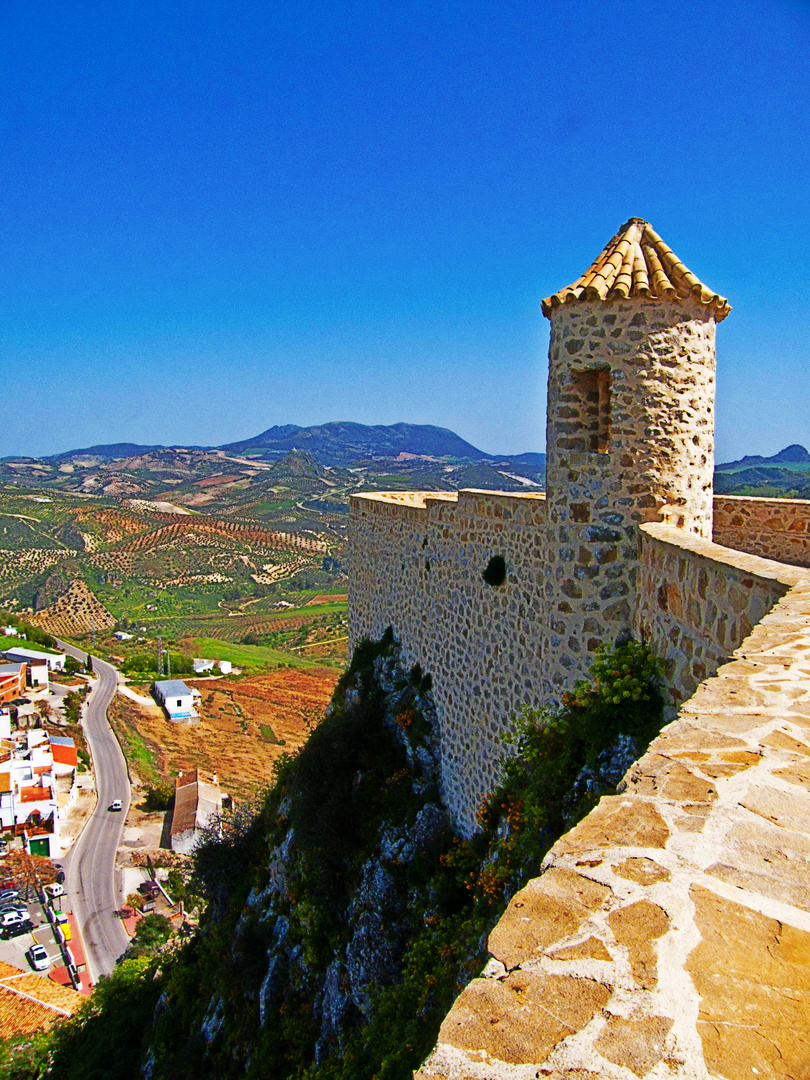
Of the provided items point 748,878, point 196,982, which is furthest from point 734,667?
point 196,982

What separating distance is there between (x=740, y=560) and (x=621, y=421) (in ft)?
8.47

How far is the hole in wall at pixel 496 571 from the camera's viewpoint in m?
9.02

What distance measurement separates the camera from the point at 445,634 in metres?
11.1

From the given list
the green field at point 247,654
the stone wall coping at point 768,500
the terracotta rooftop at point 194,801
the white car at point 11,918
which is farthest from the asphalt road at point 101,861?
the stone wall coping at point 768,500

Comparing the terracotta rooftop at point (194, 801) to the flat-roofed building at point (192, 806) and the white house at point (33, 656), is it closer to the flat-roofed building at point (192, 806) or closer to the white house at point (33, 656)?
the flat-roofed building at point (192, 806)

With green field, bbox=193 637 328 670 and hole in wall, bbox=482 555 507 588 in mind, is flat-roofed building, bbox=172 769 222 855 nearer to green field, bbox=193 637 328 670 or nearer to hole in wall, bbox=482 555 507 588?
green field, bbox=193 637 328 670

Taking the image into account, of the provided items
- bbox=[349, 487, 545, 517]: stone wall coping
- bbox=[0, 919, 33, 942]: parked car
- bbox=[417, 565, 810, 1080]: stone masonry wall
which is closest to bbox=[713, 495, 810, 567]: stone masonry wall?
bbox=[349, 487, 545, 517]: stone wall coping

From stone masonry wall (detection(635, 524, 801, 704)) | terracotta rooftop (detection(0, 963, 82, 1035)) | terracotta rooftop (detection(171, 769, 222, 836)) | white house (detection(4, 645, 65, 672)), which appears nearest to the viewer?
stone masonry wall (detection(635, 524, 801, 704))

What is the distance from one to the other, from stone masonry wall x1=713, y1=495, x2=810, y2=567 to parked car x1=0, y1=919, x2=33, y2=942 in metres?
40.6

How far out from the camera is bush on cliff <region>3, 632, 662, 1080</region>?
655 centimetres

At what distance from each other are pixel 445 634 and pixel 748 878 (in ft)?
29.4

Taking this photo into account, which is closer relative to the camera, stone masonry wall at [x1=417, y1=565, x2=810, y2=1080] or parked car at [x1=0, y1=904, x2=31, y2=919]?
stone masonry wall at [x1=417, y1=565, x2=810, y2=1080]

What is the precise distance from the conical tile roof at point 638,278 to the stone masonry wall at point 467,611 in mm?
2275

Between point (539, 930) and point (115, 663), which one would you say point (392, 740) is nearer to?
point (539, 930)
